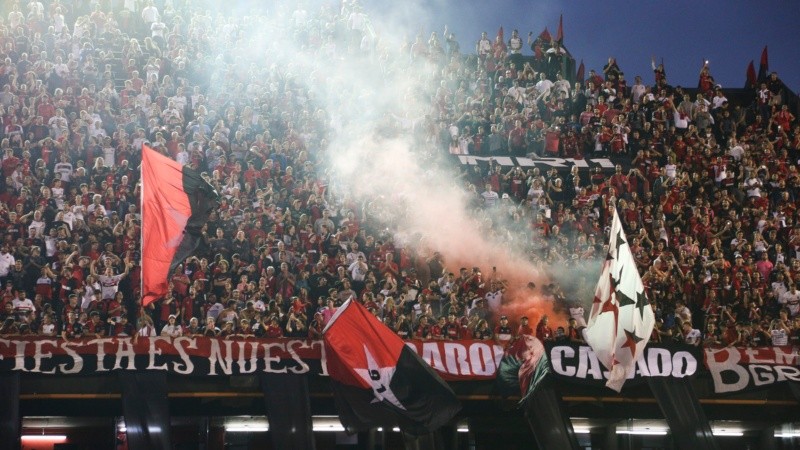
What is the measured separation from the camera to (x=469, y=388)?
Answer: 2097 cm

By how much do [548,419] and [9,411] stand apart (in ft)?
30.2

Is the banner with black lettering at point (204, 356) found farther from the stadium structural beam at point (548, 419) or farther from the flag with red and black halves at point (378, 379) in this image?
the stadium structural beam at point (548, 419)

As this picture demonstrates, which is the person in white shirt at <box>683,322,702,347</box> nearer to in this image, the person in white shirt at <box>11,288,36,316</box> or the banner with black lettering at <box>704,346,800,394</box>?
the banner with black lettering at <box>704,346,800,394</box>

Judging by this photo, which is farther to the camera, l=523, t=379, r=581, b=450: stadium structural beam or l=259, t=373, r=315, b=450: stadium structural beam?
l=523, t=379, r=581, b=450: stadium structural beam

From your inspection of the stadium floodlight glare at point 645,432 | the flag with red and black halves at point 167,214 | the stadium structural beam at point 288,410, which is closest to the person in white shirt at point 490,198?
the stadium floodlight glare at point 645,432

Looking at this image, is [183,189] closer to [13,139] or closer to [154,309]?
[154,309]

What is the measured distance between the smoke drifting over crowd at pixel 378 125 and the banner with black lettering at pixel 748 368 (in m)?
4.25

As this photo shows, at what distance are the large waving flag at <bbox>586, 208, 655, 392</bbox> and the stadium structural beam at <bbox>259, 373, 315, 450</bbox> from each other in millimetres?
5157

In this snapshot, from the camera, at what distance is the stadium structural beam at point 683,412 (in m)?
20.8

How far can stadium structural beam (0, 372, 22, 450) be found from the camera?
18922mm

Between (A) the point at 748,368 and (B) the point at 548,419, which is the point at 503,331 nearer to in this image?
(B) the point at 548,419

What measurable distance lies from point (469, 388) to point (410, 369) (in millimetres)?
1550

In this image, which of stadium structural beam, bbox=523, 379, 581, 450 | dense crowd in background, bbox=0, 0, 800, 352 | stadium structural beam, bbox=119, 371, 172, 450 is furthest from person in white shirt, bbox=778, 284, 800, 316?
stadium structural beam, bbox=119, 371, 172, 450

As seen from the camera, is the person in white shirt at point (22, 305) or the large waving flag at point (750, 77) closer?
the person in white shirt at point (22, 305)
